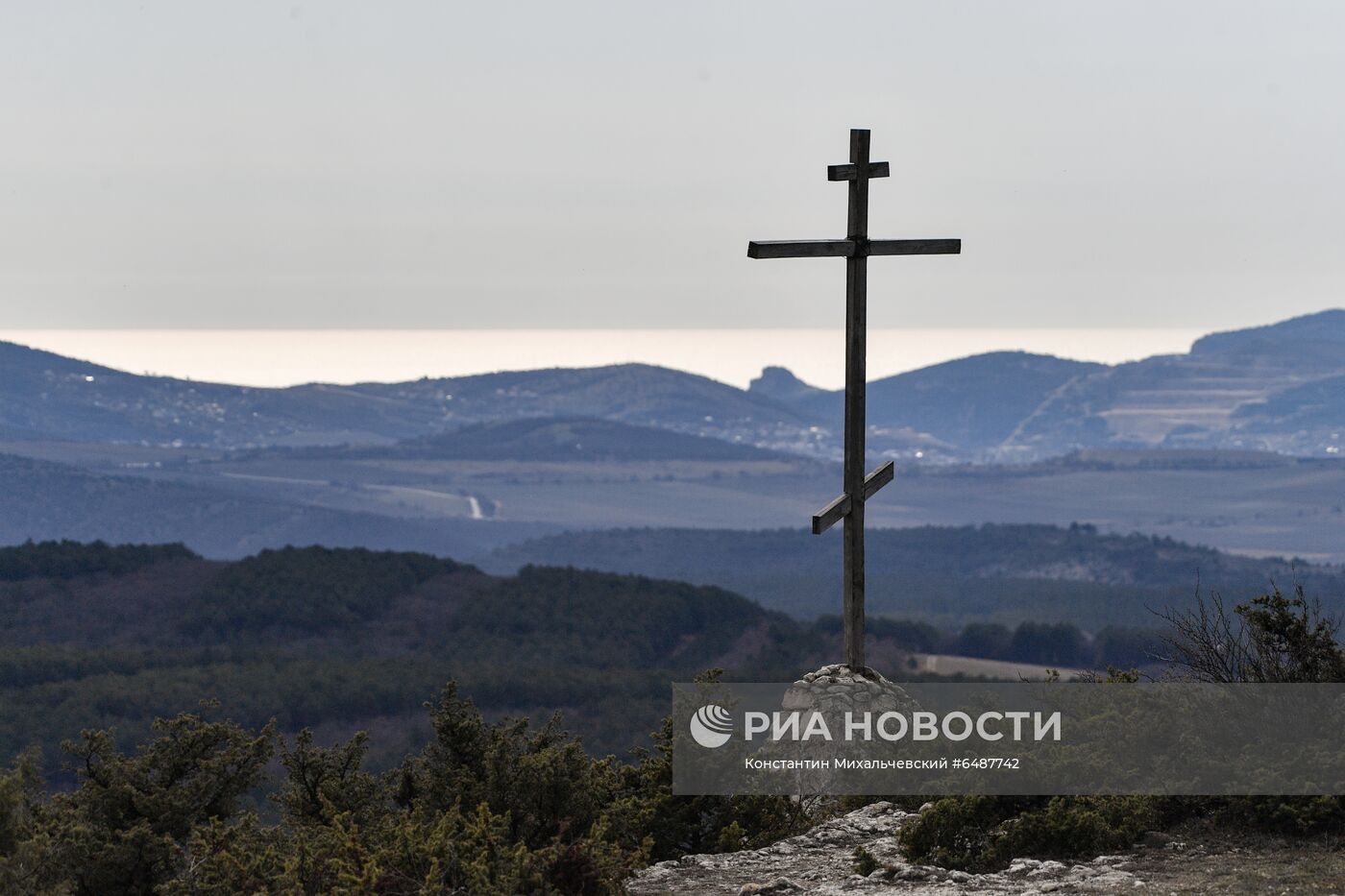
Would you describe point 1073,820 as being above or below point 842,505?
below

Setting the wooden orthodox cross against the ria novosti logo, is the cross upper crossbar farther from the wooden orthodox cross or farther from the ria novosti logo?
the ria novosti logo

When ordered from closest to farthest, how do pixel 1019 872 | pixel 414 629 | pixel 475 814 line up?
1. pixel 1019 872
2. pixel 475 814
3. pixel 414 629

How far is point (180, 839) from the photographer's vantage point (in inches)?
523

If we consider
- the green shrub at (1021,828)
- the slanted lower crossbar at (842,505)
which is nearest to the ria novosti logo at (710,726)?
the slanted lower crossbar at (842,505)

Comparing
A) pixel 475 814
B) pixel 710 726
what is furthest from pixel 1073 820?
pixel 475 814

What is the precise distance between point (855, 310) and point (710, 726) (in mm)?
3615

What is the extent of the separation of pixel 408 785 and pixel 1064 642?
15577 cm

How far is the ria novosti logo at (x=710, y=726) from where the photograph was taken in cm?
1398

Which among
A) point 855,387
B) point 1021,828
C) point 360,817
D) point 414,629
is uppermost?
point 855,387

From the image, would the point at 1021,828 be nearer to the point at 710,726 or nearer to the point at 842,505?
the point at 710,726

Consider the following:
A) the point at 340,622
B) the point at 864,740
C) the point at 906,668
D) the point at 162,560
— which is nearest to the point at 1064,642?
the point at 906,668

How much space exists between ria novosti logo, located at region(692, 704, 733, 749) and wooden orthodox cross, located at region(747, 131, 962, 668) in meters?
1.43

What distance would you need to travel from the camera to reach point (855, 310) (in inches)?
589

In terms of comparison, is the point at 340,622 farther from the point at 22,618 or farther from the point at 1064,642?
the point at 1064,642
